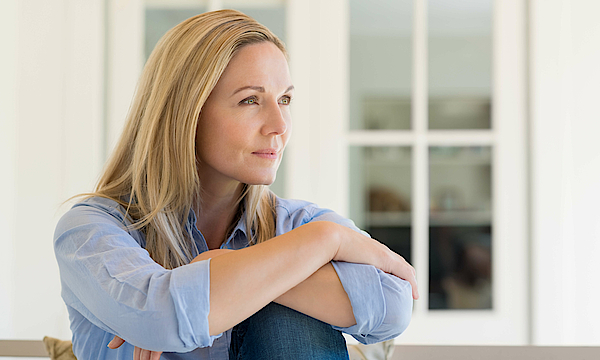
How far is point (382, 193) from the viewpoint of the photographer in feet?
13.2

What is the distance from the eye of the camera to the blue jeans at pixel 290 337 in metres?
0.83

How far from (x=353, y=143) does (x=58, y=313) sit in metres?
1.50

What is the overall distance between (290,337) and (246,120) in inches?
16.0

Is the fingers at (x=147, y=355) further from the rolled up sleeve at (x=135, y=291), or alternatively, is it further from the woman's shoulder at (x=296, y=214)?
the woman's shoulder at (x=296, y=214)

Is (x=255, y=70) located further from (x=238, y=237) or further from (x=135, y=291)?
(x=135, y=291)

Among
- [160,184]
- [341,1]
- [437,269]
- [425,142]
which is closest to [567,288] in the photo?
[425,142]

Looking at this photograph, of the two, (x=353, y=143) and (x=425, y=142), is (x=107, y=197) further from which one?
(x=425, y=142)

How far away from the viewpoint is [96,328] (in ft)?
3.07

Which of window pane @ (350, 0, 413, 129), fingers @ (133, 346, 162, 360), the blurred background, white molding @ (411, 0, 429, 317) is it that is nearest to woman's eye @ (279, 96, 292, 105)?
fingers @ (133, 346, 162, 360)

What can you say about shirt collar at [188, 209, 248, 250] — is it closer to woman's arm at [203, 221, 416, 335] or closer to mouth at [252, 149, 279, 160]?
mouth at [252, 149, 279, 160]

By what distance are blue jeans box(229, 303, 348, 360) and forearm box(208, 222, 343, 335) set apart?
0.28ft

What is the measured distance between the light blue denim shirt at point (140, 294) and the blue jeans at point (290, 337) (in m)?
0.04

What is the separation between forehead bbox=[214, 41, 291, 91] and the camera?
3.15ft

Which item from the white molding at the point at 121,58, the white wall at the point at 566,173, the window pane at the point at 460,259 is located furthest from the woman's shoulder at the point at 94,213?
the window pane at the point at 460,259
